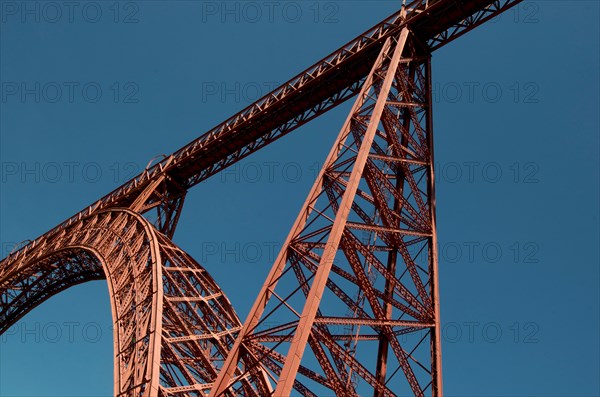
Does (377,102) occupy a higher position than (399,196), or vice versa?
(377,102)

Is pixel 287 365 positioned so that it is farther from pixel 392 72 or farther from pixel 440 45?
pixel 440 45

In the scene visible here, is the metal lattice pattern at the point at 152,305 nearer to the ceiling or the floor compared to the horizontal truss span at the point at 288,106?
nearer to the floor

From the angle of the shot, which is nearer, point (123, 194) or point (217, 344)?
point (217, 344)

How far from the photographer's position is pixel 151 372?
18828 millimetres

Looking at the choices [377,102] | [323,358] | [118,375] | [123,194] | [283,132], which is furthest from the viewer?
[123,194]

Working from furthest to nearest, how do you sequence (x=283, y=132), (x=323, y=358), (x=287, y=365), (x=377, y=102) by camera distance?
1. (x=283, y=132)
2. (x=377, y=102)
3. (x=323, y=358)
4. (x=287, y=365)

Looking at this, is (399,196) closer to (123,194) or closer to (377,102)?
(377,102)

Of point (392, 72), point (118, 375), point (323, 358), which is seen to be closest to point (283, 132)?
point (392, 72)

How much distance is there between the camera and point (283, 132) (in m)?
27.2

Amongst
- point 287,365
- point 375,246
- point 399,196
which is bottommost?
point 287,365

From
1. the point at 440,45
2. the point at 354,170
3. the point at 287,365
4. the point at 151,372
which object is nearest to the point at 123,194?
the point at 151,372

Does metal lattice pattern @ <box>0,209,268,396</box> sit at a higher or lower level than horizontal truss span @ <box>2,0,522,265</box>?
lower

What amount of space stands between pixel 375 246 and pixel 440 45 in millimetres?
7384

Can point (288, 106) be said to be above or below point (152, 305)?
above
